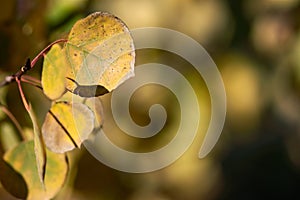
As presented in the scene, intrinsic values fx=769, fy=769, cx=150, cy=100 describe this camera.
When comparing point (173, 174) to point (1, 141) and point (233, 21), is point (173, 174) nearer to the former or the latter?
point (233, 21)

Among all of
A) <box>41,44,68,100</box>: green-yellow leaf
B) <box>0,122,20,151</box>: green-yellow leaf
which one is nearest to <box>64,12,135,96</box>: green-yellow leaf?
<box>41,44,68,100</box>: green-yellow leaf

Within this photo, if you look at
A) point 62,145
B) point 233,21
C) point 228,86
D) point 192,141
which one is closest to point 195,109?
point 192,141

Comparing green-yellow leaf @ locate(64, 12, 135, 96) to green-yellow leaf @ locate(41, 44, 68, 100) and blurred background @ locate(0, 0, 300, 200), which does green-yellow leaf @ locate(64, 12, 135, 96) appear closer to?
green-yellow leaf @ locate(41, 44, 68, 100)

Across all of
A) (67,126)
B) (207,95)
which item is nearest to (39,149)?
(67,126)

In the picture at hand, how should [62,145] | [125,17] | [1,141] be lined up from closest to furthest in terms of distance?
[62,145] → [1,141] → [125,17]

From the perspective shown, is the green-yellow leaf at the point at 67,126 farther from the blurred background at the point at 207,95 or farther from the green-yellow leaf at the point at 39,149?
the blurred background at the point at 207,95

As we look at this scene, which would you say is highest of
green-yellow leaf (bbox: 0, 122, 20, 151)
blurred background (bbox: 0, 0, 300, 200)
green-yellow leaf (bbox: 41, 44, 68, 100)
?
blurred background (bbox: 0, 0, 300, 200)
